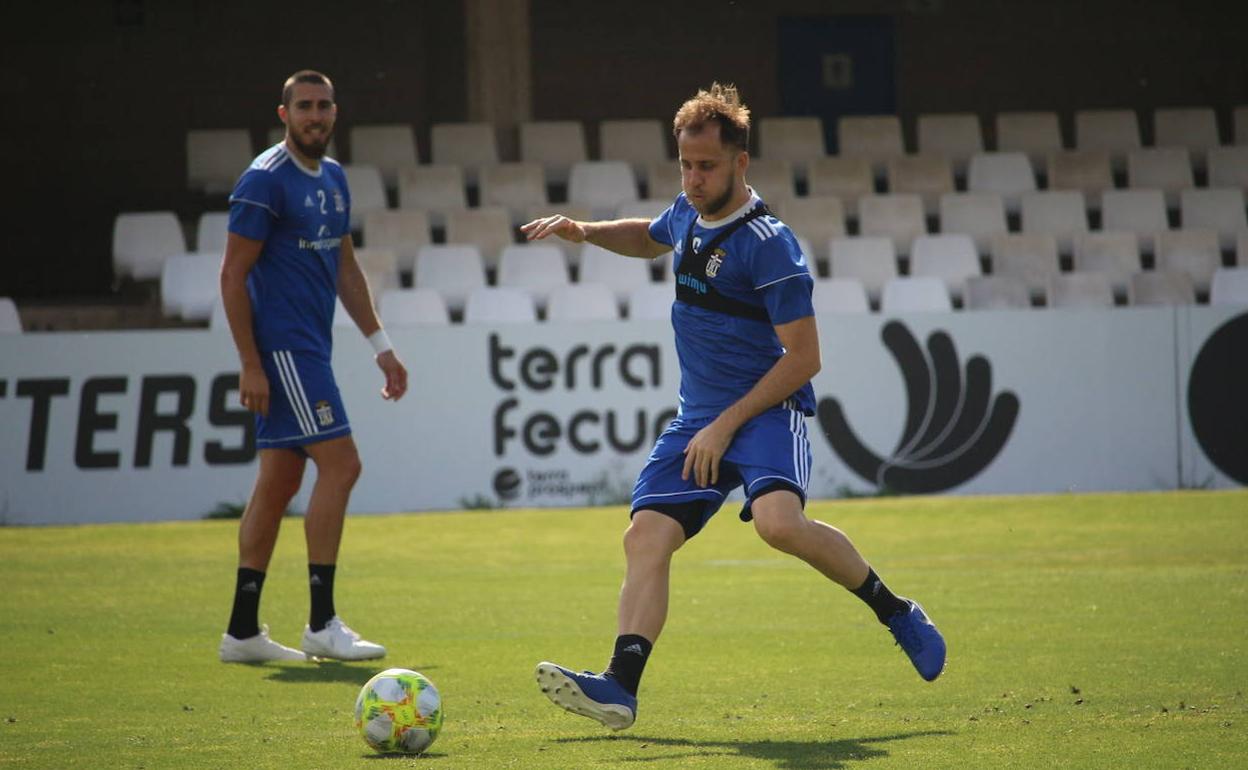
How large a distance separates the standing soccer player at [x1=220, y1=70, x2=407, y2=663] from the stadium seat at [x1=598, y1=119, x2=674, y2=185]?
12.7 metres

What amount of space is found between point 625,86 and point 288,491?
639 inches

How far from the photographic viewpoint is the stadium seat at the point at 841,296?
1598cm

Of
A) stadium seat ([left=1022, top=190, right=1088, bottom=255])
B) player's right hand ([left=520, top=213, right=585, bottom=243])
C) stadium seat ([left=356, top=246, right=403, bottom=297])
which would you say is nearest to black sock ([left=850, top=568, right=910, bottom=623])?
player's right hand ([left=520, top=213, right=585, bottom=243])

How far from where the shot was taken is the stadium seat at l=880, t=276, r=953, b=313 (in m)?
16.1

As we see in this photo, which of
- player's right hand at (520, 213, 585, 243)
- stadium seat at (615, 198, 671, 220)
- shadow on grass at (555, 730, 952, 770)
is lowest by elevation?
shadow on grass at (555, 730, 952, 770)

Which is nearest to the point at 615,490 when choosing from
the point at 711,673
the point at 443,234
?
the point at 443,234

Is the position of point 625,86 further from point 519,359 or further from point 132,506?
point 132,506

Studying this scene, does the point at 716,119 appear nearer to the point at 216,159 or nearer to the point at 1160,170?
the point at 216,159

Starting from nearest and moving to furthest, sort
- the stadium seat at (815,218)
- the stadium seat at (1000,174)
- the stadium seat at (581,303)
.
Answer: the stadium seat at (581,303) → the stadium seat at (815,218) → the stadium seat at (1000,174)

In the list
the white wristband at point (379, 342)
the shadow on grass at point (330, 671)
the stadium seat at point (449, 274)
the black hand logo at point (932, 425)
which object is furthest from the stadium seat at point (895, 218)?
the shadow on grass at point (330, 671)

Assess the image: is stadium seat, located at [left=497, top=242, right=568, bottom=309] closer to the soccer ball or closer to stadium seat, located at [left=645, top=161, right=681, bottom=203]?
stadium seat, located at [left=645, top=161, right=681, bottom=203]

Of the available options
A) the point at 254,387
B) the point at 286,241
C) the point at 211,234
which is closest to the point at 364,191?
the point at 211,234

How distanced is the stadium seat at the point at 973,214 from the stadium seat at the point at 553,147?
3895 mm

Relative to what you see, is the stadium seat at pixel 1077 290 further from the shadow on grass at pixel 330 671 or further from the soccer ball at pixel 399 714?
the soccer ball at pixel 399 714
